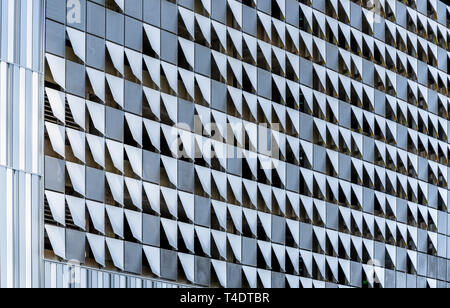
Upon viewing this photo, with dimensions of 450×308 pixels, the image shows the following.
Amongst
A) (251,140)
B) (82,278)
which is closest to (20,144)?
(82,278)

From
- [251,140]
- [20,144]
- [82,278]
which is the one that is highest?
[251,140]

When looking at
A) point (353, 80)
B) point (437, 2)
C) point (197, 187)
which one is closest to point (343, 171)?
point (353, 80)

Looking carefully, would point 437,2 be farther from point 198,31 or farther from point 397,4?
point 198,31

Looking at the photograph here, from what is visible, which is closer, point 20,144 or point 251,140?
point 20,144

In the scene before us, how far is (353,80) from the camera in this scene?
2312 inches

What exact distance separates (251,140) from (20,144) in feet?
50.8

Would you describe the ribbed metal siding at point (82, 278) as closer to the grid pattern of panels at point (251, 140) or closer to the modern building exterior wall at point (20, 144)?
the grid pattern of panels at point (251, 140)

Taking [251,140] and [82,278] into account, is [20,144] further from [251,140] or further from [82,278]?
[251,140]

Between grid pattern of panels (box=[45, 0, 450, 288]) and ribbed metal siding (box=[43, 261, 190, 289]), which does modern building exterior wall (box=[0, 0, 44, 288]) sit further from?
grid pattern of panels (box=[45, 0, 450, 288])

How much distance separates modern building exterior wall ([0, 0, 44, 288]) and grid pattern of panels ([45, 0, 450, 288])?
1.35 metres

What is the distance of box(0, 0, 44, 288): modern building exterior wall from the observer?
35.6m

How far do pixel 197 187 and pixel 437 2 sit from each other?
28773 millimetres

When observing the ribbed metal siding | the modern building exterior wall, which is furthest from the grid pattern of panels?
the modern building exterior wall

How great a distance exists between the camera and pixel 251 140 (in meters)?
49.8
